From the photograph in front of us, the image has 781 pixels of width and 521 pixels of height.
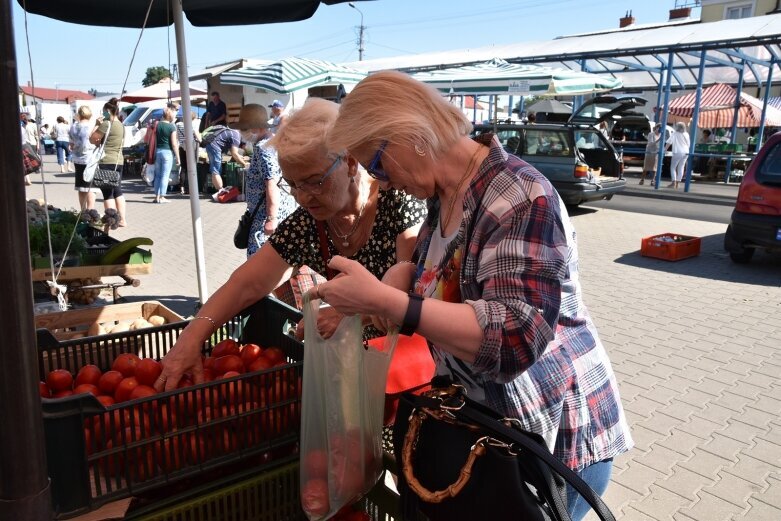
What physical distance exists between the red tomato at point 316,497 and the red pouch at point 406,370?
323 millimetres

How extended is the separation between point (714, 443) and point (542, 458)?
2.98m

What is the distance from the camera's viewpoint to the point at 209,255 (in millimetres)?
8445

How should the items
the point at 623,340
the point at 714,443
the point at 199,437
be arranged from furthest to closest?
the point at 623,340 → the point at 714,443 → the point at 199,437

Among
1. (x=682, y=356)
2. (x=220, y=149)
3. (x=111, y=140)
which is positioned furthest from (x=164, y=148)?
(x=682, y=356)

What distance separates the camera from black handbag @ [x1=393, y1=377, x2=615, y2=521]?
1.27 metres

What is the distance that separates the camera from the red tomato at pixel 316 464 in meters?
1.67

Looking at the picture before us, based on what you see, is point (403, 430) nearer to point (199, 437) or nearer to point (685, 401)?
point (199, 437)

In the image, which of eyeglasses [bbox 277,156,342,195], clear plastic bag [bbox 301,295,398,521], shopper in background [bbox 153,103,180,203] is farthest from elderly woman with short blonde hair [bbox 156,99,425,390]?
shopper in background [bbox 153,103,180,203]

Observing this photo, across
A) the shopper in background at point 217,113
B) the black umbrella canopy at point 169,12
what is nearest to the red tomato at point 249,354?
the black umbrella canopy at point 169,12

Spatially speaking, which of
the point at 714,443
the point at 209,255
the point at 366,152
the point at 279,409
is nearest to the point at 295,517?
the point at 279,409

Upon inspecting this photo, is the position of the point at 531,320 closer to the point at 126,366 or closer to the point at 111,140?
the point at 126,366

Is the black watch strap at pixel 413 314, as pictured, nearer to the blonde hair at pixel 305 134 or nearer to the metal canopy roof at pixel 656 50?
the blonde hair at pixel 305 134

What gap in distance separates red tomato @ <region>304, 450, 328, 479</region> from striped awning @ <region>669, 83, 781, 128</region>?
81.5 feet

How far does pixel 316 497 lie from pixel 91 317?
281 centimetres
